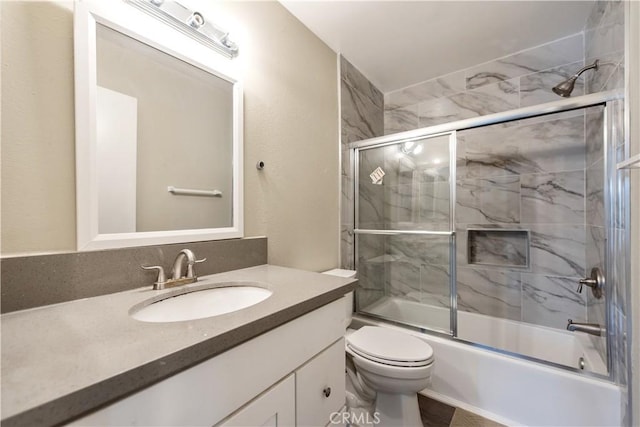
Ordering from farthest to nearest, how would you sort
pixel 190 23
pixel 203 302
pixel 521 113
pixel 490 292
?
pixel 490 292, pixel 521 113, pixel 190 23, pixel 203 302

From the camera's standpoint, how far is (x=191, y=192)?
3.50 feet

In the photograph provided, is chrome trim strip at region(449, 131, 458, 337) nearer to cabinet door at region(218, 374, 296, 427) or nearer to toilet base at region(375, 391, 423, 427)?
toilet base at region(375, 391, 423, 427)

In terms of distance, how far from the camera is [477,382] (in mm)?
1460

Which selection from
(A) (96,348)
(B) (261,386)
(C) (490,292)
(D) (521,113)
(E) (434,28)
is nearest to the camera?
(A) (96,348)

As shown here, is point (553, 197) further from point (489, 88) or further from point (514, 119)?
point (489, 88)

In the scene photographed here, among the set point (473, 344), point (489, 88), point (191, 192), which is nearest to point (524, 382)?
point (473, 344)

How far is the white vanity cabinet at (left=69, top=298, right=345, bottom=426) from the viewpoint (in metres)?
0.44

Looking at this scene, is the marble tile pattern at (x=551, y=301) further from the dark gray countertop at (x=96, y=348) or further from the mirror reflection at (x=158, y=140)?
the mirror reflection at (x=158, y=140)

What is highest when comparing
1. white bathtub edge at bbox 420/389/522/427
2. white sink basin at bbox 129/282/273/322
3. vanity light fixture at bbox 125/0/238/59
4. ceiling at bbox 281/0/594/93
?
ceiling at bbox 281/0/594/93

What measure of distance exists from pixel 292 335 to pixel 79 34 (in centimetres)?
109

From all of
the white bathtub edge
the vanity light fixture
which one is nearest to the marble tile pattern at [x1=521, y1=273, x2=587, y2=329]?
the white bathtub edge

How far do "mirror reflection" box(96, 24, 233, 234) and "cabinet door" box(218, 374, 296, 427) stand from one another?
685 mm

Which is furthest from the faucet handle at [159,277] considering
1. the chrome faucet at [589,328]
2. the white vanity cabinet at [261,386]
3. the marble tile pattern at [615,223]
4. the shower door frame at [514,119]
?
the chrome faucet at [589,328]

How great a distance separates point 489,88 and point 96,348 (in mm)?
2726
